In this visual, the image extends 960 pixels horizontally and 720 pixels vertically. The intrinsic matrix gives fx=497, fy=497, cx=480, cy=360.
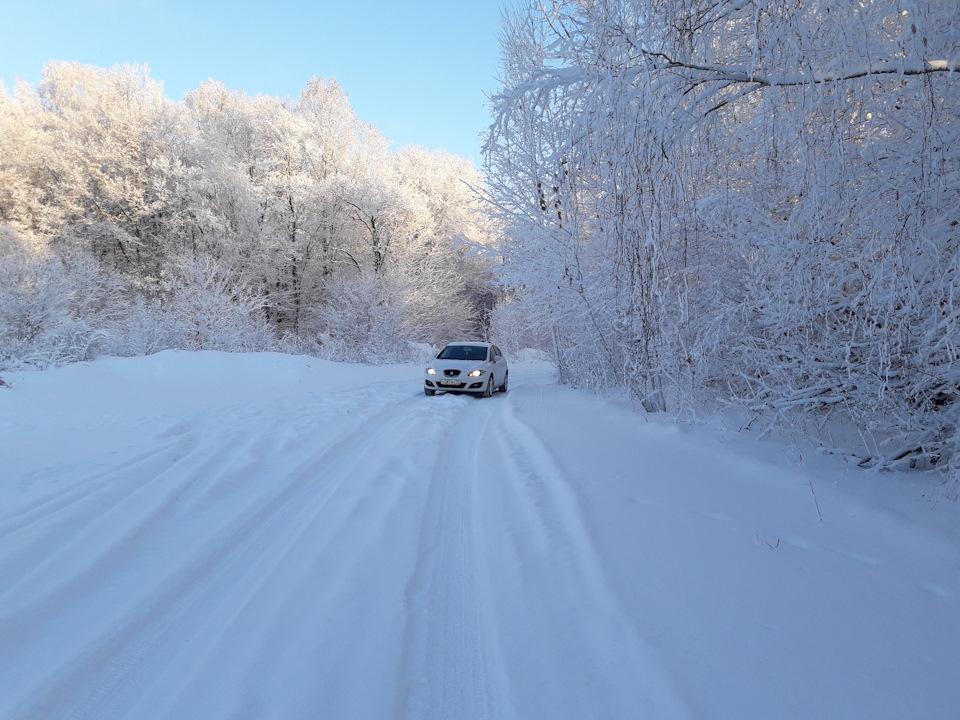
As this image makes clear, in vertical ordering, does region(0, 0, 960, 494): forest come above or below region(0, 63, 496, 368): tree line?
below

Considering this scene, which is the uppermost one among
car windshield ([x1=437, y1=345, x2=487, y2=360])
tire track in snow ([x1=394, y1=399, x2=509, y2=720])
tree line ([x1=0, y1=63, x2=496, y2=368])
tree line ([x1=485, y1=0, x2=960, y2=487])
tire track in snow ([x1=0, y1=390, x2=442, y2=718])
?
tree line ([x1=0, y1=63, x2=496, y2=368])

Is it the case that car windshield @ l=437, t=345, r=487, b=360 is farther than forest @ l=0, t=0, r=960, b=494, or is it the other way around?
car windshield @ l=437, t=345, r=487, b=360

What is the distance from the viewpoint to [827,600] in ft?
8.46

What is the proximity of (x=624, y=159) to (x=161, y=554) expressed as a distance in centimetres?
419

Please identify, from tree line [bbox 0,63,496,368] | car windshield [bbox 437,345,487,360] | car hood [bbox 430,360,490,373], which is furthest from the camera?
tree line [bbox 0,63,496,368]

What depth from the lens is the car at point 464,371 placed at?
12.3m

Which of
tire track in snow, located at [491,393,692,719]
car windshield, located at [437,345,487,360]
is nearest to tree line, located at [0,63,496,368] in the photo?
car windshield, located at [437,345,487,360]

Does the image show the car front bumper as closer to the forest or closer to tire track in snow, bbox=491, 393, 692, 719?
the forest

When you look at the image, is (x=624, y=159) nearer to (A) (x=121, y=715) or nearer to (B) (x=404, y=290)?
(A) (x=121, y=715)

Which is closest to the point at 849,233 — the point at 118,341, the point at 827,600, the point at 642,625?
the point at 827,600

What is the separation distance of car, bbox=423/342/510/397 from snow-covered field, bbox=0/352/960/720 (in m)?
6.52

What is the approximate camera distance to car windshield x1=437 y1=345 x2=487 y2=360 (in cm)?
1336

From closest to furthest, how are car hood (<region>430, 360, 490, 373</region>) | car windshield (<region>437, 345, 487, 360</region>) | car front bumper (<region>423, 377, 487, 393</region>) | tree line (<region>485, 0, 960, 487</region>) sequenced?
tree line (<region>485, 0, 960, 487</region>) < car front bumper (<region>423, 377, 487, 393</region>) < car hood (<region>430, 360, 490, 373</region>) < car windshield (<region>437, 345, 487, 360</region>)

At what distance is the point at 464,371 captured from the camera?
12469 millimetres
